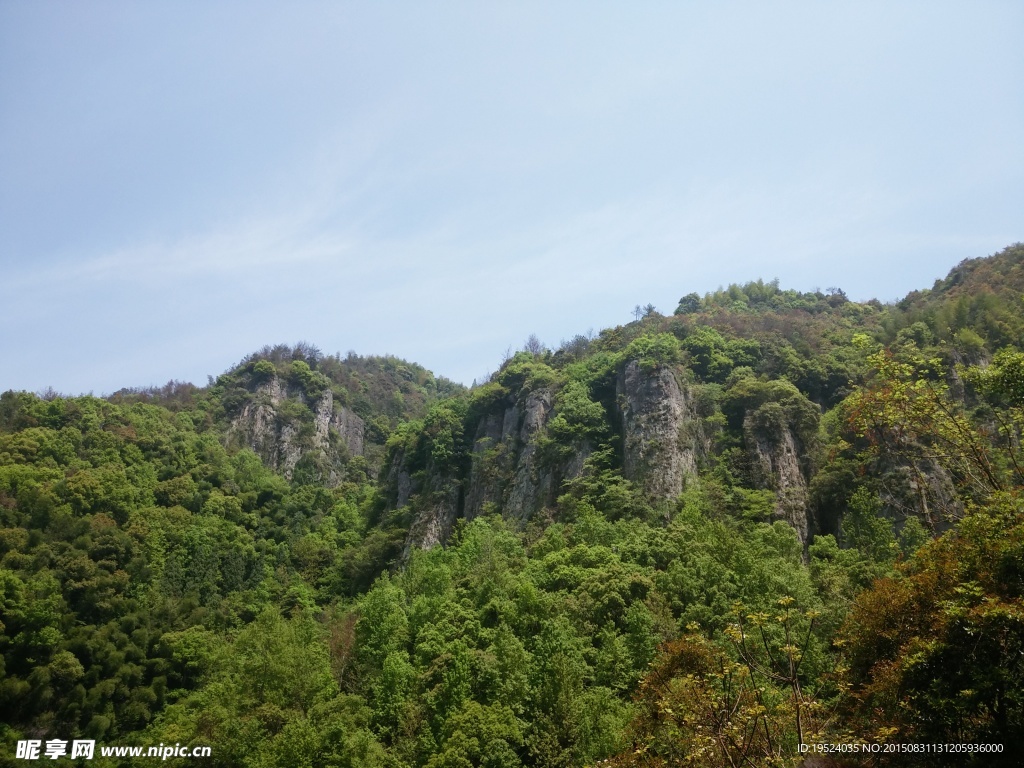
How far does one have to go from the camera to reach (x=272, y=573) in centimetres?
5291

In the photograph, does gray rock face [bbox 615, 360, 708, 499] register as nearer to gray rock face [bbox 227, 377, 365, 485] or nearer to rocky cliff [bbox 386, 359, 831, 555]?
rocky cliff [bbox 386, 359, 831, 555]

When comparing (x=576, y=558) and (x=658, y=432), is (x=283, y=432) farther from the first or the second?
(x=576, y=558)

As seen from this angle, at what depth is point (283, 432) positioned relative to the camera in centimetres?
7650

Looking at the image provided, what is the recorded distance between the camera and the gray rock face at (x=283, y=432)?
244 ft

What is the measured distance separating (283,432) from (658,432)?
46.5 meters

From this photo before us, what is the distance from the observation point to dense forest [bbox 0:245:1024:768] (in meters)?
13.2

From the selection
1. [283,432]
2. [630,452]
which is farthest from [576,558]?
[283,432]

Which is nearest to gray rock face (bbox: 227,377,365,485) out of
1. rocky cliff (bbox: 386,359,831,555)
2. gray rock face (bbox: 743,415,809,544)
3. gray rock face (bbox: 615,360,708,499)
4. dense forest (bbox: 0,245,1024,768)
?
dense forest (bbox: 0,245,1024,768)

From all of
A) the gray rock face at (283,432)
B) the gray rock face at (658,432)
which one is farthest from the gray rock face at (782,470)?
the gray rock face at (283,432)

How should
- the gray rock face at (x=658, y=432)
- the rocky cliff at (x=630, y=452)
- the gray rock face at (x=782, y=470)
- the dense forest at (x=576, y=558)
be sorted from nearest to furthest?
1. the dense forest at (x=576, y=558)
2. the gray rock face at (x=782, y=470)
3. the rocky cliff at (x=630, y=452)
4. the gray rock face at (x=658, y=432)

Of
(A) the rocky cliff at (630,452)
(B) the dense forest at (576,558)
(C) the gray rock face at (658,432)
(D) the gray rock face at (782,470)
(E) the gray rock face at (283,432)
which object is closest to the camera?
(B) the dense forest at (576,558)

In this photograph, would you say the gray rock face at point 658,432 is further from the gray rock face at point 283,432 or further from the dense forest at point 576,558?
the gray rock face at point 283,432

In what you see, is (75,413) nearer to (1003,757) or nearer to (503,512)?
(503,512)

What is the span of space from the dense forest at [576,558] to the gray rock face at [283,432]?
42cm
